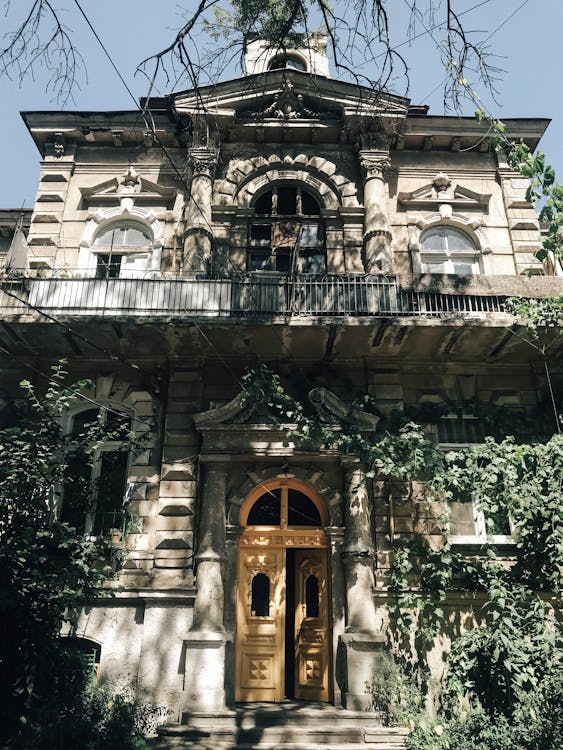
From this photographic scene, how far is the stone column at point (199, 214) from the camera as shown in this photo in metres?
12.5

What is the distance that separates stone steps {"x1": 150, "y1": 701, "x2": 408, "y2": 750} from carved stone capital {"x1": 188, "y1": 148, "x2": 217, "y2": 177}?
9844 millimetres

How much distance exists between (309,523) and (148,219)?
22.8 ft

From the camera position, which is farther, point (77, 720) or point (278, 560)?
point (278, 560)

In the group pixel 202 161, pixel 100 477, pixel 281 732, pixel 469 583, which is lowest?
pixel 281 732

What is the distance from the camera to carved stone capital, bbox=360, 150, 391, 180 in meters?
13.6

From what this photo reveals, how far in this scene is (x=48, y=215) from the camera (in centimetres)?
1359

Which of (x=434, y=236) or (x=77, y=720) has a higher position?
(x=434, y=236)

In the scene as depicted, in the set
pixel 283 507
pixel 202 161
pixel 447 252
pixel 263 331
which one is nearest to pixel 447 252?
pixel 447 252

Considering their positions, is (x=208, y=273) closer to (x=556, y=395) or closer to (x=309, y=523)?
(x=309, y=523)

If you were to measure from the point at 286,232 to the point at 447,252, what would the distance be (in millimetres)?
3325

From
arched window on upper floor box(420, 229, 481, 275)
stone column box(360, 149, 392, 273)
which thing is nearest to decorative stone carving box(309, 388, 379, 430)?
stone column box(360, 149, 392, 273)

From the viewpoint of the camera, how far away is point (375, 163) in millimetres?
13641

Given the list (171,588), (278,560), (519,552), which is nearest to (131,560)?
(171,588)

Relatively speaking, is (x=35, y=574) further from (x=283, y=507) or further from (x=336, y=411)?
(x=336, y=411)
